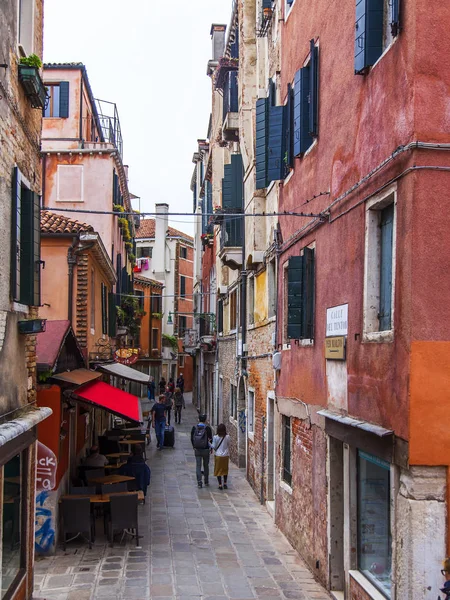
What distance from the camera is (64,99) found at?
23.3m

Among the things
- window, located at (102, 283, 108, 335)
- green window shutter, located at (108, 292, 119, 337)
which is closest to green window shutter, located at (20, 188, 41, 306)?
window, located at (102, 283, 108, 335)

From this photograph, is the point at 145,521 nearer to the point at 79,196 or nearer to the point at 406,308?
the point at 406,308

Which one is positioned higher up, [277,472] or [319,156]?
[319,156]

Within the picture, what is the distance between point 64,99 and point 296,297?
15015mm

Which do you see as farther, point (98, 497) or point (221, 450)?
point (221, 450)

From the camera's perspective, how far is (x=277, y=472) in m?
13.8

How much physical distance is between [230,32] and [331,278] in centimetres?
1456

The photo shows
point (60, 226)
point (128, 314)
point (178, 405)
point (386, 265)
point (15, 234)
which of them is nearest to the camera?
point (386, 265)

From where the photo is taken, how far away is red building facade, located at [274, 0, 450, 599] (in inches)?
257

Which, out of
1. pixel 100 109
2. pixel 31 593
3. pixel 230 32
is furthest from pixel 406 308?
pixel 100 109

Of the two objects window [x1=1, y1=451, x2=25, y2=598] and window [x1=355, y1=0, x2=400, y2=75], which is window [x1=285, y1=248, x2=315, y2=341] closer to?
window [x1=355, y1=0, x2=400, y2=75]

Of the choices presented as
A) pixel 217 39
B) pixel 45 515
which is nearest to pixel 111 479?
pixel 45 515

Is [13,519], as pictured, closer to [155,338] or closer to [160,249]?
[155,338]

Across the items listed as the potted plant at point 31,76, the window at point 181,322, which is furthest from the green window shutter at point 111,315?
the window at point 181,322
